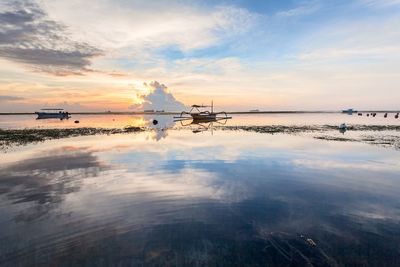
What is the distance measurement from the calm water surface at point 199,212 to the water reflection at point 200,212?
0.15ft

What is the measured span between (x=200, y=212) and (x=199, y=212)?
0.05 m

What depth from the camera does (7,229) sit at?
1152 centimetres

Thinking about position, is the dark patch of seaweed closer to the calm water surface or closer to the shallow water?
the calm water surface

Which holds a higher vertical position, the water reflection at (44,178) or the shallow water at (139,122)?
the water reflection at (44,178)

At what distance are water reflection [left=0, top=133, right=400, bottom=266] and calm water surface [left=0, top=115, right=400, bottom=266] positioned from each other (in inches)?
1.8

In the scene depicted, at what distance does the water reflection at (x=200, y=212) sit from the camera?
9641mm

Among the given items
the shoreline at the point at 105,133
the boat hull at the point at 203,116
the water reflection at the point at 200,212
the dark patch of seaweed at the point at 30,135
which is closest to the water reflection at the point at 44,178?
the water reflection at the point at 200,212

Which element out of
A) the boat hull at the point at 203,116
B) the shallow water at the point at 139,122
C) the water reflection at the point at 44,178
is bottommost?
the shallow water at the point at 139,122

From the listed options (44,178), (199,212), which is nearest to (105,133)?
(44,178)

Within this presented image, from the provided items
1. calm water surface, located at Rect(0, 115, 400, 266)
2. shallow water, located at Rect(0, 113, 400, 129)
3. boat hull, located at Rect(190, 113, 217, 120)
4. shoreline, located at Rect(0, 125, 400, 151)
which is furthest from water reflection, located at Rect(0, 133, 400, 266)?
boat hull, located at Rect(190, 113, 217, 120)

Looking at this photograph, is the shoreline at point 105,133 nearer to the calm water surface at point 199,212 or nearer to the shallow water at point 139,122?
the calm water surface at point 199,212

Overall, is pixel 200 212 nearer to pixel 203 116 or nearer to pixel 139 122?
pixel 203 116

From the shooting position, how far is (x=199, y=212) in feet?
43.6

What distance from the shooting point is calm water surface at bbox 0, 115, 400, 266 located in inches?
379
